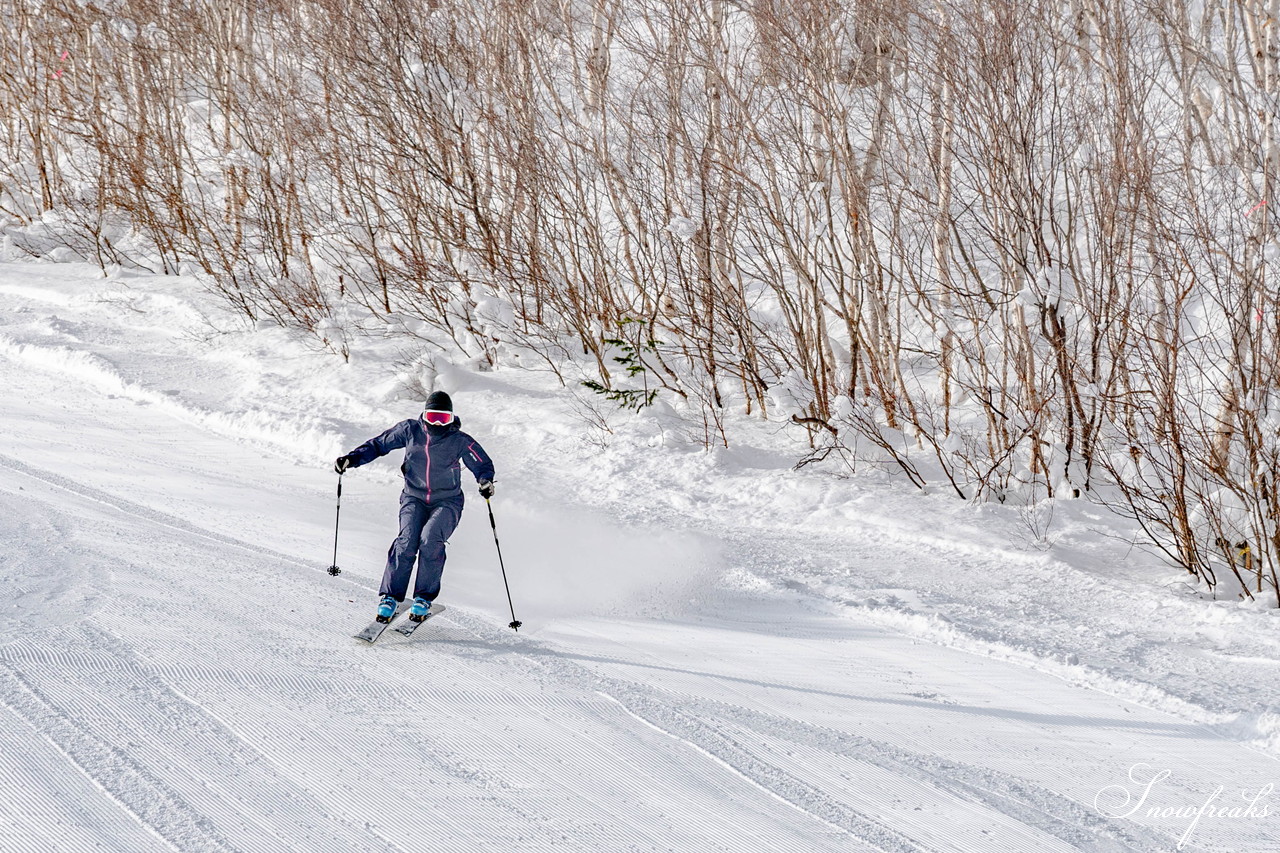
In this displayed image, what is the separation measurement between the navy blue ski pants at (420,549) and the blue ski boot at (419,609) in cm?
5

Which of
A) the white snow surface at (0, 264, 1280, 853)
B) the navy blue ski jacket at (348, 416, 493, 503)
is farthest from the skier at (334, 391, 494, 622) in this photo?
the white snow surface at (0, 264, 1280, 853)

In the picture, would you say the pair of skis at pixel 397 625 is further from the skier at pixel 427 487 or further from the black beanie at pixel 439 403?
the black beanie at pixel 439 403

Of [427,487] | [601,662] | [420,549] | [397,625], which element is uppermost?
[427,487]

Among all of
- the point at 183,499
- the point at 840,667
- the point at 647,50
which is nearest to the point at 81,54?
the point at 647,50

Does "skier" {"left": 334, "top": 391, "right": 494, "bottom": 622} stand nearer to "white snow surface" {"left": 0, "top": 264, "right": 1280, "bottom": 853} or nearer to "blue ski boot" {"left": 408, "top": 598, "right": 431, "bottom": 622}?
"blue ski boot" {"left": 408, "top": 598, "right": 431, "bottom": 622}

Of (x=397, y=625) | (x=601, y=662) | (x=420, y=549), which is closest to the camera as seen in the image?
(x=601, y=662)

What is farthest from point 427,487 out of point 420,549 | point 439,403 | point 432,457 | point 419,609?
point 419,609

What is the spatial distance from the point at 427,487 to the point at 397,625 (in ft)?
2.91

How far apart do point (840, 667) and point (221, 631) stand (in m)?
3.73

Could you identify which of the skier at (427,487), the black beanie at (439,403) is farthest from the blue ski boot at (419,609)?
the black beanie at (439,403)

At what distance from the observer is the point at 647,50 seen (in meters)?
13.2

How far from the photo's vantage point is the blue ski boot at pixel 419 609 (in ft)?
21.6

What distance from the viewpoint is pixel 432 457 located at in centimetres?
681

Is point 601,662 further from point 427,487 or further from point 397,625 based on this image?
point 427,487
